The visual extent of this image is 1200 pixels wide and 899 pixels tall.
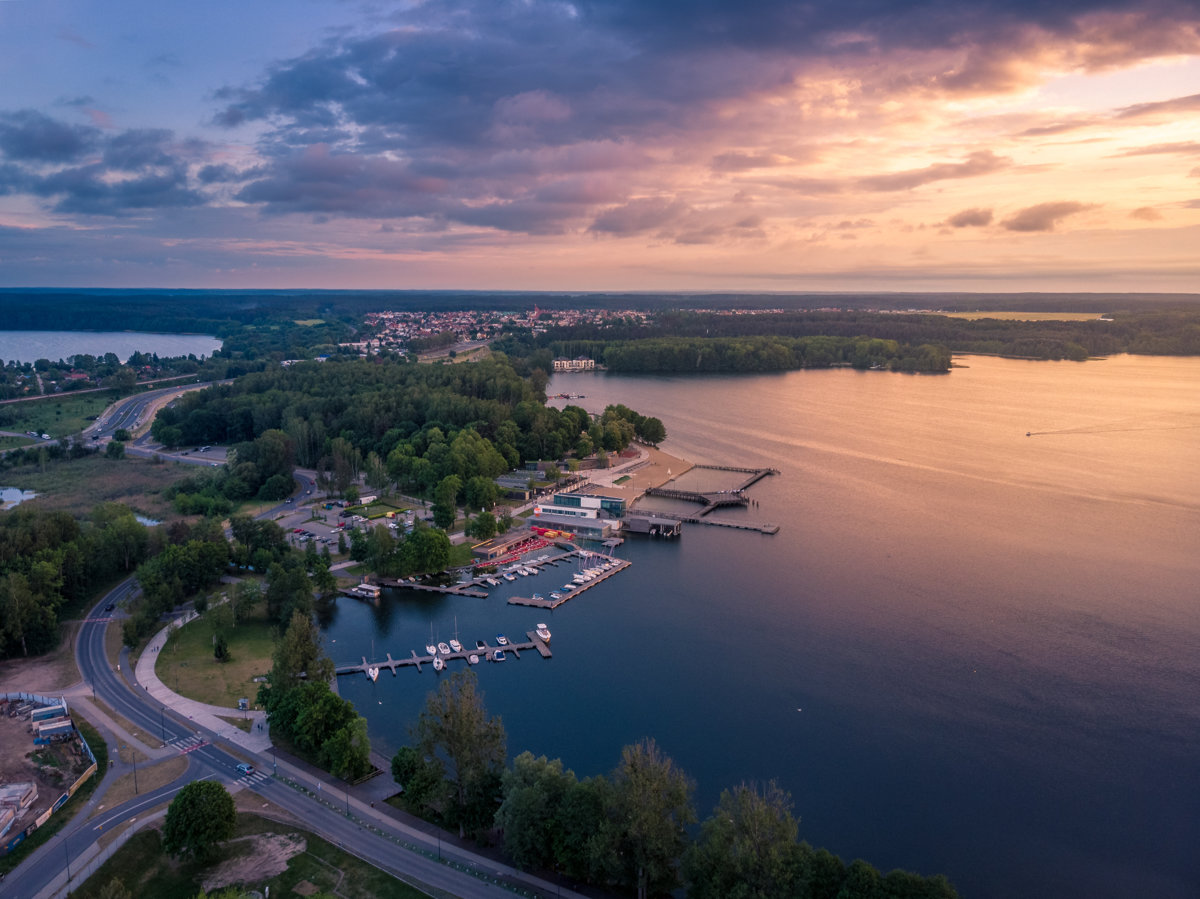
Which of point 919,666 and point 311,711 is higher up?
point 311,711

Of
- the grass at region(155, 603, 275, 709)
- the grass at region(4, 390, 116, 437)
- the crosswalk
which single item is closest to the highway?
the crosswalk

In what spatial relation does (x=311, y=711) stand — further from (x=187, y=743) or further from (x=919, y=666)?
(x=919, y=666)

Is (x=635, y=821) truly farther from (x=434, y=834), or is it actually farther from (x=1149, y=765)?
(x=1149, y=765)

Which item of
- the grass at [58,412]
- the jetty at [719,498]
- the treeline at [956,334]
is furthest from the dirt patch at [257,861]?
the treeline at [956,334]

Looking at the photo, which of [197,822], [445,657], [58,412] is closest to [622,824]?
[197,822]

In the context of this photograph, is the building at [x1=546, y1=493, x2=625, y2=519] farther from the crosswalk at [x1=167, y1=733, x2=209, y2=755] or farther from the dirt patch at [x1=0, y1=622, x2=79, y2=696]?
the crosswalk at [x1=167, y1=733, x2=209, y2=755]
